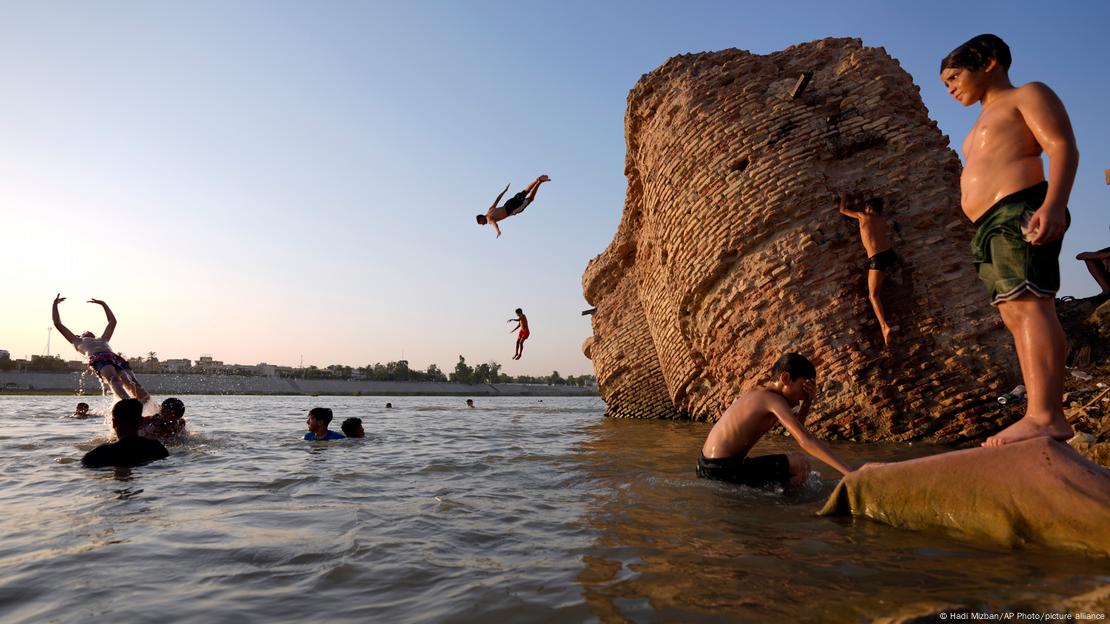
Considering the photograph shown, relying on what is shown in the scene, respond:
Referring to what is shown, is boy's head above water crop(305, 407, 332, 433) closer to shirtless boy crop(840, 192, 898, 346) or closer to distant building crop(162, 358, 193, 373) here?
shirtless boy crop(840, 192, 898, 346)

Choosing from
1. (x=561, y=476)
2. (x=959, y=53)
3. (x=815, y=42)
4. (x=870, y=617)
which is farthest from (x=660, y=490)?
(x=815, y=42)

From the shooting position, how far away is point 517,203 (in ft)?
35.0

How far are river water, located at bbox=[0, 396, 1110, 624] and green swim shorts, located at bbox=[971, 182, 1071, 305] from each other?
137 cm

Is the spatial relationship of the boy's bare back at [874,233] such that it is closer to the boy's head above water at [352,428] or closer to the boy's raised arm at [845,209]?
the boy's raised arm at [845,209]

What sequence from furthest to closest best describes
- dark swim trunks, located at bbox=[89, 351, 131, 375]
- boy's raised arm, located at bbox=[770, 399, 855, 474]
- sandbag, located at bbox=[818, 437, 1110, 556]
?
dark swim trunks, located at bbox=[89, 351, 131, 375]
boy's raised arm, located at bbox=[770, 399, 855, 474]
sandbag, located at bbox=[818, 437, 1110, 556]

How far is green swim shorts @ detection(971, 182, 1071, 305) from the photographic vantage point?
3150 millimetres

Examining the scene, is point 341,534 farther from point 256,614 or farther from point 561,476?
point 561,476

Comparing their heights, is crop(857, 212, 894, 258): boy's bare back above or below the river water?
above

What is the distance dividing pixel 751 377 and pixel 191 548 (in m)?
7.27

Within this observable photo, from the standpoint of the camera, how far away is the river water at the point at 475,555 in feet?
7.52

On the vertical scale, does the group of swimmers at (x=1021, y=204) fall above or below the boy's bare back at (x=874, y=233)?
below

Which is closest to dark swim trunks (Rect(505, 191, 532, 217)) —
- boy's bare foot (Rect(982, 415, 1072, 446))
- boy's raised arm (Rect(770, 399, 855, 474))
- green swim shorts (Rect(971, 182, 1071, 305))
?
boy's raised arm (Rect(770, 399, 855, 474))

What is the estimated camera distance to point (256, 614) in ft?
7.52

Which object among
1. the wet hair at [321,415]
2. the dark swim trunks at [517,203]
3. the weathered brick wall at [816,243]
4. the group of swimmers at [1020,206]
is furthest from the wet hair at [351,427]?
the group of swimmers at [1020,206]
